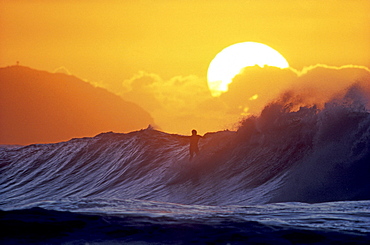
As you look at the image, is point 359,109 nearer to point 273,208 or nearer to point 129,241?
point 273,208

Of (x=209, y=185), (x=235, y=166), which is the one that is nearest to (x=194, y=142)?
(x=235, y=166)

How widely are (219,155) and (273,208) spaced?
8980 millimetres

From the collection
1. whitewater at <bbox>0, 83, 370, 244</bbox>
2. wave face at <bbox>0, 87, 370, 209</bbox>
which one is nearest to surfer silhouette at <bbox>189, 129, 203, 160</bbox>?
wave face at <bbox>0, 87, 370, 209</bbox>

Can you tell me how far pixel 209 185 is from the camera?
812 inches

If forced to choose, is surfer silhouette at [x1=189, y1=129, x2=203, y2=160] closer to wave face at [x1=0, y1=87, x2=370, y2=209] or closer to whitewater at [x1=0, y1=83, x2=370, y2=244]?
wave face at [x1=0, y1=87, x2=370, y2=209]

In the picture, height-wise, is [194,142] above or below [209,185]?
above

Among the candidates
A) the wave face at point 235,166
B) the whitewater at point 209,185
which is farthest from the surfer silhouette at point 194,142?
the whitewater at point 209,185

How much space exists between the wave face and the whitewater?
0.05m

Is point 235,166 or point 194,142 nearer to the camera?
point 235,166

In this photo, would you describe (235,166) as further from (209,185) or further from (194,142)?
(194,142)

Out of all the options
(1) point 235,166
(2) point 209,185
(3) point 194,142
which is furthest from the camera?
(3) point 194,142

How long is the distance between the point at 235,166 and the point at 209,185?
156 cm

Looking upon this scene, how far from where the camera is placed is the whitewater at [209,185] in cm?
1093

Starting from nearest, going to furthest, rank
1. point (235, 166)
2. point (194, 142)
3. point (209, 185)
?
point (209, 185) < point (235, 166) < point (194, 142)
